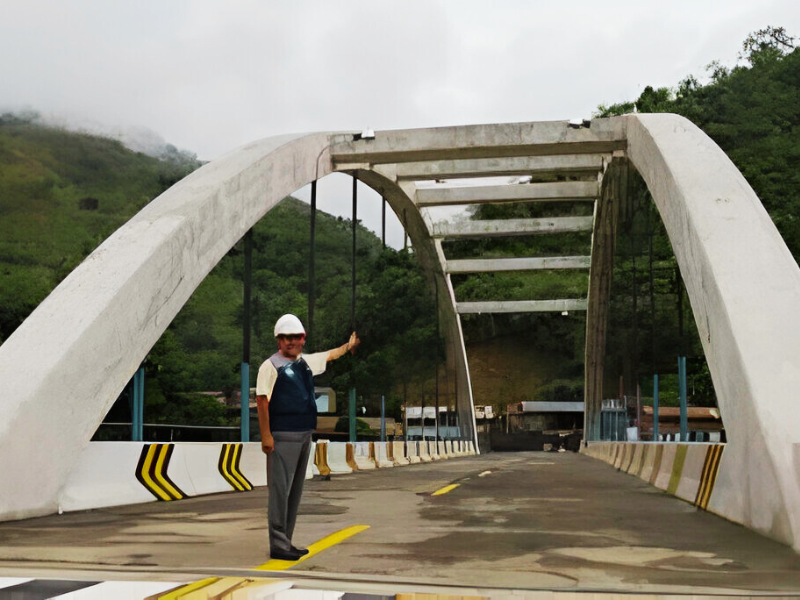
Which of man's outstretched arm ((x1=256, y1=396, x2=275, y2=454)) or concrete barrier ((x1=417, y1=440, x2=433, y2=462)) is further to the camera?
concrete barrier ((x1=417, y1=440, x2=433, y2=462))

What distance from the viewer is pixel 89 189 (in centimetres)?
9581

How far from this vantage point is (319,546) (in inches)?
264

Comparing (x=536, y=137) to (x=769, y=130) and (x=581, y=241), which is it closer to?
(x=769, y=130)

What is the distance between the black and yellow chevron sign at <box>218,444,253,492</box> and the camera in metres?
13.5

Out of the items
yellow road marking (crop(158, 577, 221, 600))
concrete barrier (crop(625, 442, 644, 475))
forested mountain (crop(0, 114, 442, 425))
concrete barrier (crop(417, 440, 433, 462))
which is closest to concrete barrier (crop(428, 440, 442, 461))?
concrete barrier (crop(417, 440, 433, 462))

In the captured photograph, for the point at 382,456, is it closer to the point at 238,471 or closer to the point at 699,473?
the point at 238,471

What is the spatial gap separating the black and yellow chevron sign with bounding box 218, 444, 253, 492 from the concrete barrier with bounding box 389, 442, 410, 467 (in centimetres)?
1329

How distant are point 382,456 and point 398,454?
117 inches

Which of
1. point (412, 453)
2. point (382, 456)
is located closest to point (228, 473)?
point (382, 456)

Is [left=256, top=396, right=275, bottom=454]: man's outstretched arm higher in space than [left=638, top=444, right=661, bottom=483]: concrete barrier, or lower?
higher

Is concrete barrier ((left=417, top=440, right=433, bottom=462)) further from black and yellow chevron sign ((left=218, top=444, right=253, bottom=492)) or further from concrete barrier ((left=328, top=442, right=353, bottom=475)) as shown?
black and yellow chevron sign ((left=218, top=444, right=253, bottom=492))

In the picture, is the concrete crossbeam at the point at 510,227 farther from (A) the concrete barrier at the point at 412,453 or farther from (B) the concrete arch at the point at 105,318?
(B) the concrete arch at the point at 105,318

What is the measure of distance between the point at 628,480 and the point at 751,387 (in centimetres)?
945

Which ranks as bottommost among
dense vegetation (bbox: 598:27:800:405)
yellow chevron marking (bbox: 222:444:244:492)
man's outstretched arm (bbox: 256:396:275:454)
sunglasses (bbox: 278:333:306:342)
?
yellow chevron marking (bbox: 222:444:244:492)
